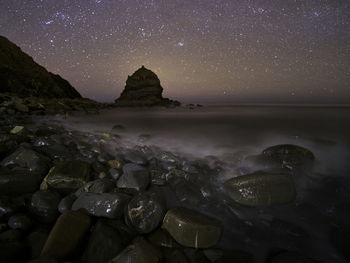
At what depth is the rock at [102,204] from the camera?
2.18 m

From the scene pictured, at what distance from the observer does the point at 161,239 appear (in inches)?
79.0

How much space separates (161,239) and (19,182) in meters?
2.17

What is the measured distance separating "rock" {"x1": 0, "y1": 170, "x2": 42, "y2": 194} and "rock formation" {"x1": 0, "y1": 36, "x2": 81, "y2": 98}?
29.2m

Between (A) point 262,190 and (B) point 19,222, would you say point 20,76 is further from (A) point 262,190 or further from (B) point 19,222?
(A) point 262,190

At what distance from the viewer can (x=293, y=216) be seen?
8.70ft

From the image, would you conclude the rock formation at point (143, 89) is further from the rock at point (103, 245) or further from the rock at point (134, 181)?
the rock at point (103, 245)

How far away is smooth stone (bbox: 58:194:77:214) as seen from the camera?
2.27m

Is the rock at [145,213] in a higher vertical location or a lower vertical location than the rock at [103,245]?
higher

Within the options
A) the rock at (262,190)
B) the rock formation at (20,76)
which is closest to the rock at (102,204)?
the rock at (262,190)

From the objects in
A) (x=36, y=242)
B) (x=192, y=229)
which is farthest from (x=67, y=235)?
(x=192, y=229)

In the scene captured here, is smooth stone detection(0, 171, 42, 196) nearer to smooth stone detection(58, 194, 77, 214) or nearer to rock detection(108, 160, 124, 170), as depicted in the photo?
smooth stone detection(58, 194, 77, 214)

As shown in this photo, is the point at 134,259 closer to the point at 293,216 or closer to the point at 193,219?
the point at 193,219

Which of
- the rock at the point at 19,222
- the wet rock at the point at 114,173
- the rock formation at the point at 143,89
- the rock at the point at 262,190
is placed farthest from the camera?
the rock formation at the point at 143,89

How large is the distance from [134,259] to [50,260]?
0.71 m
